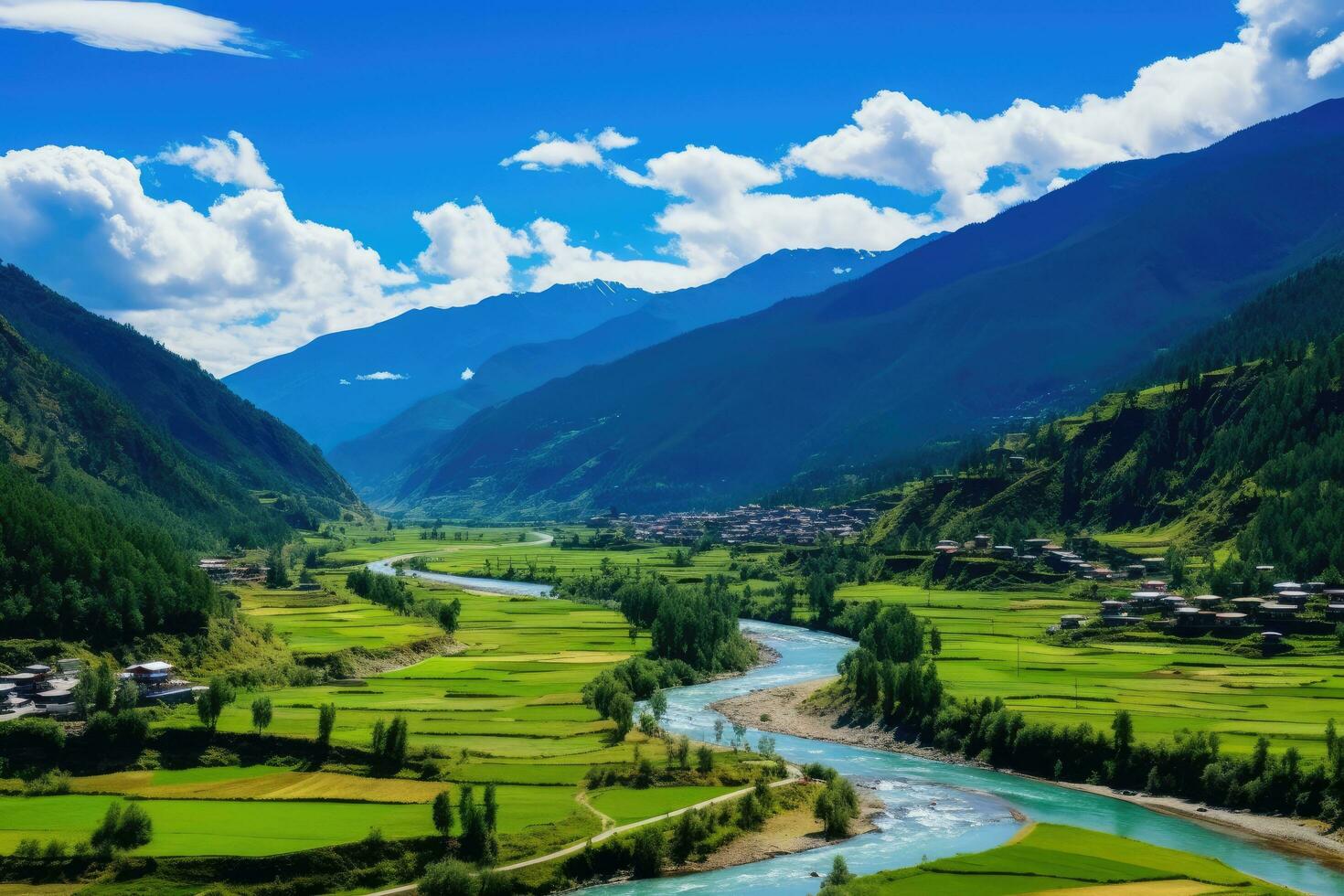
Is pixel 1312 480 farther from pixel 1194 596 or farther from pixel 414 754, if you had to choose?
pixel 414 754

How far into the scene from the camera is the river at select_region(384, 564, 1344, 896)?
2911 inches

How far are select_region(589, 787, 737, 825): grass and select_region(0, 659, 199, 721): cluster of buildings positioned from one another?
39.6 m

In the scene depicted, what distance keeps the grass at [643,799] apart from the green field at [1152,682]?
3315cm

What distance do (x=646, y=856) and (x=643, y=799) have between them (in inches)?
395

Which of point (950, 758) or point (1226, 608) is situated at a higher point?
point (1226, 608)

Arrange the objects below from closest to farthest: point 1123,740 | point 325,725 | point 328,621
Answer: point 325,725, point 1123,740, point 328,621

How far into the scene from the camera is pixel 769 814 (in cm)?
8606

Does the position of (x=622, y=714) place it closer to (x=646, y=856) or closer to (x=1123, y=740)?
(x=646, y=856)

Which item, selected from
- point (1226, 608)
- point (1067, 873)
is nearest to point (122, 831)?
point (1067, 873)

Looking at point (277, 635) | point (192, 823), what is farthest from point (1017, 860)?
point (277, 635)

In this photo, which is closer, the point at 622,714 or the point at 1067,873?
the point at 1067,873

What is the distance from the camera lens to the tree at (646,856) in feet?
247

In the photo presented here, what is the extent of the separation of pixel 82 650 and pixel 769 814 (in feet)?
208

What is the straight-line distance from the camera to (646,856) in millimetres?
75500
